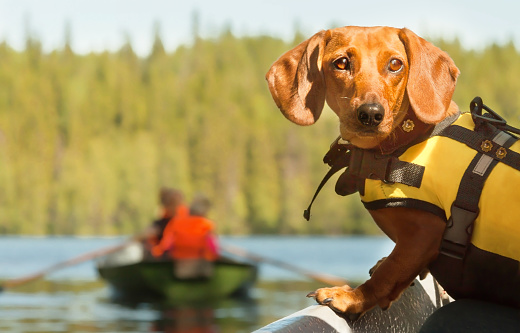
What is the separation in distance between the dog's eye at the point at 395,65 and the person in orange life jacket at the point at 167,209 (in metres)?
15.9

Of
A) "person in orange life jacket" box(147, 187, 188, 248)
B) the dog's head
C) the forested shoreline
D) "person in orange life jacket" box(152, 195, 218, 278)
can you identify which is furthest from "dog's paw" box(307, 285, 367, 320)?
the forested shoreline

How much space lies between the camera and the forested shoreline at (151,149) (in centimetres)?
7612

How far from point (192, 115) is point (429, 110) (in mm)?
88480

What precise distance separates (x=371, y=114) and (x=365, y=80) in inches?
6.0

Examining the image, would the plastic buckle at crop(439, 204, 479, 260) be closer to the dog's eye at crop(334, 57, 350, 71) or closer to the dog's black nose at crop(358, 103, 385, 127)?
the dog's black nose at crop(358, 103, 385, 127)

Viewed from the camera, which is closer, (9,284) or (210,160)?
(9,284)

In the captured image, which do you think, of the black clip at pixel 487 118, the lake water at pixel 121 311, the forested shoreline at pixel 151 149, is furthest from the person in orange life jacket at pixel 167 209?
the forested shoreline at pixel 151 149

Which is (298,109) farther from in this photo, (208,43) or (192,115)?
(208,43)

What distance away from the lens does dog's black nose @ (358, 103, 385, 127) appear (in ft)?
9.40

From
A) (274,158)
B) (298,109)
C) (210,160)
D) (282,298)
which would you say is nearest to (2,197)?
(210,160)

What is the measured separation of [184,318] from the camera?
18.5 meters

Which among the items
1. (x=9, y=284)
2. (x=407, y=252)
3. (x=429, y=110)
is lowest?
(x=9, y=284)

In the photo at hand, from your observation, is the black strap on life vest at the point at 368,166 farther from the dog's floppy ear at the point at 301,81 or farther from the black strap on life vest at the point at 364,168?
the dog's floppy ear at the point at 301,81

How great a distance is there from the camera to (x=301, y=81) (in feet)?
10.4
